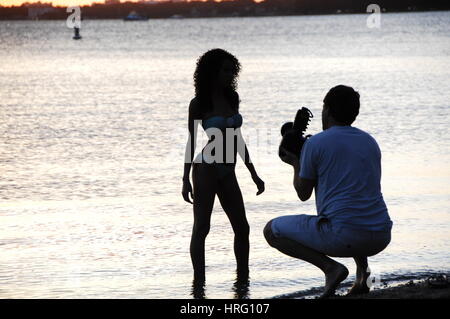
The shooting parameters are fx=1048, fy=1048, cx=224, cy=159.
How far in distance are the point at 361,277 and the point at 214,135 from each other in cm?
148

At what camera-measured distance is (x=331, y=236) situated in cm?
620

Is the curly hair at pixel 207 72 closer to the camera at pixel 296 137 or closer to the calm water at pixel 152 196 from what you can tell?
the camera at pixel 296 137

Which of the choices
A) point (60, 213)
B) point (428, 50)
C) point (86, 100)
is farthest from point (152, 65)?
point (60, 213)

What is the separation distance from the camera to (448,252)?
9234 mm

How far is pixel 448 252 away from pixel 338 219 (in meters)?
3.39

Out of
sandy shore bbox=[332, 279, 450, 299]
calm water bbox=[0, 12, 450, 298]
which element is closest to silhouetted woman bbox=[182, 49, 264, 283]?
calm water bbox=[0, 12, 450, 298]

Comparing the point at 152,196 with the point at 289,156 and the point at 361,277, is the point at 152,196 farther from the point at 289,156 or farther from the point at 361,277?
the point at 289,156

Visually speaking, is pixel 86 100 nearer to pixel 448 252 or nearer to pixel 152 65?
pixel 448 252

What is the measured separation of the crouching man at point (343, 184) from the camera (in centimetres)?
612

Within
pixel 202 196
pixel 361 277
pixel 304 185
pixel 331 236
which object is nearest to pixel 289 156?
pixel 304 185

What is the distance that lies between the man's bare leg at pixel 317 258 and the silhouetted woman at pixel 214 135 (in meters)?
1.02

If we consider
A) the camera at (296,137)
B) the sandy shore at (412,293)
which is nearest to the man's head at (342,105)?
the camera at (296,137)

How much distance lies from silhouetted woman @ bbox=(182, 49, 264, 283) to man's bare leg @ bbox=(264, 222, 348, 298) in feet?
3.34
